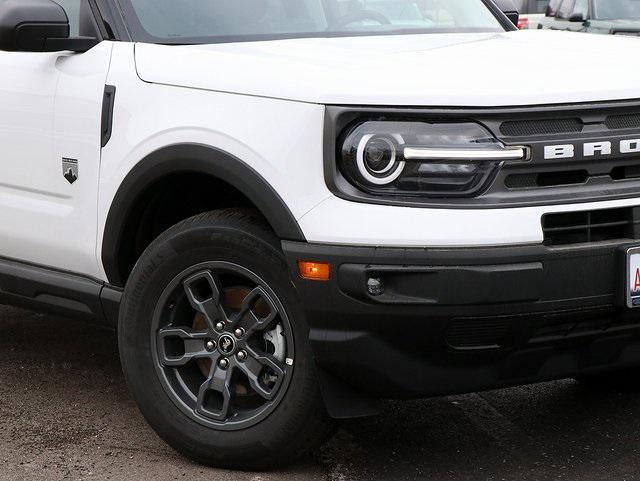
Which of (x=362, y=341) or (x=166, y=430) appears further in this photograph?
(x=166, y=430)

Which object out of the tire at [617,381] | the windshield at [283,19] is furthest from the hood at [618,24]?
the tire at [617,381]

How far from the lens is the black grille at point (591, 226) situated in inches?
130

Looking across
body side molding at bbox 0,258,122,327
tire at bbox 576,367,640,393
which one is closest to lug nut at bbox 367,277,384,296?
body side molding at bbox 0,258,122,327

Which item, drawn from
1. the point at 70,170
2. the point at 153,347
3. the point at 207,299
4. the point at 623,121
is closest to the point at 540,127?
the point at 623,121

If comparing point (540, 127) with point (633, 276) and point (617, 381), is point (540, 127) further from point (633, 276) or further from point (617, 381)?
point (617, 381)

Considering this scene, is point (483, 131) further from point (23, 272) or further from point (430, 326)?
point (23, 272)

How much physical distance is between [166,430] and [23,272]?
87 centimetres

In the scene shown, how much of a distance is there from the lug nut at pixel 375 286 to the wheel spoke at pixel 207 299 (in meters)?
0.62

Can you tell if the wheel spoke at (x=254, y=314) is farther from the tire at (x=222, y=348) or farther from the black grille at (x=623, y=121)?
the black grille at (x=623, y=121)

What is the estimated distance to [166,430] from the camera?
3.88m

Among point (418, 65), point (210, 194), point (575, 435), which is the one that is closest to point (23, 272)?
point (210, 194)

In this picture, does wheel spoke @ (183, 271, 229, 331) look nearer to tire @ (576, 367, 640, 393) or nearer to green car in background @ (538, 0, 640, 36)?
tire @ (576, 367, 640, 393)

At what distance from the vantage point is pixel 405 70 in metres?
3.43

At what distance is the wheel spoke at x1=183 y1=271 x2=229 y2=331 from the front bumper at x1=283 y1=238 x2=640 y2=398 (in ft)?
1.32
